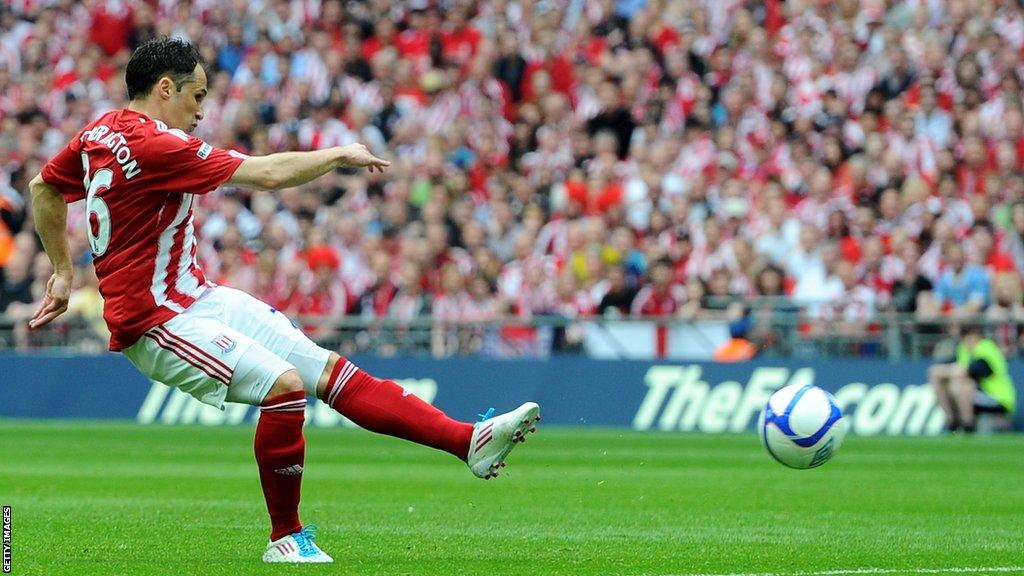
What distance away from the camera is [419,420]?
26.1 feet

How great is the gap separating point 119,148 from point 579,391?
13424mm

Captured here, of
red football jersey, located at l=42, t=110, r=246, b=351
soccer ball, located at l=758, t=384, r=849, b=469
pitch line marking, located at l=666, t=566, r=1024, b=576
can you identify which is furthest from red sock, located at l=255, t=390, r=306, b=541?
soccer ball, located at l=758, t=384, r=849, b=469

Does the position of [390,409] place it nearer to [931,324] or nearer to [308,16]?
[931,324]

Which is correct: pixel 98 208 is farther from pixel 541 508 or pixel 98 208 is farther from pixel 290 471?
pixel 541 508

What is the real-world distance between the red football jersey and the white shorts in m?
0.08

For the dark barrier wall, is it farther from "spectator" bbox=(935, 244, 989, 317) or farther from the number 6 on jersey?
the number 6 on jersey

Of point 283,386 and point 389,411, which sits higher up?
point 283,386

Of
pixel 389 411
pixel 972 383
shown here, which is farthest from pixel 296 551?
pixel 972 383

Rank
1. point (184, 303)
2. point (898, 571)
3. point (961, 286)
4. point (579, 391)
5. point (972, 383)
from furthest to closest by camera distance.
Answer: point (579, 391)
point (961, 286)
point (972, 383)
point (184, 303)
point (898, 571)

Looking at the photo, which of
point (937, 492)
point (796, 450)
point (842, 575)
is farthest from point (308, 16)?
point (842, 575)

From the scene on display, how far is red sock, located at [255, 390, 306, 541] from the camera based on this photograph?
773 cm

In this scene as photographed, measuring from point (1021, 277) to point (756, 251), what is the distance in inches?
120

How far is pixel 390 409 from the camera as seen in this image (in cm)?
799

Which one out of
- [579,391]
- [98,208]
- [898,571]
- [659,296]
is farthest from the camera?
[659,296]
